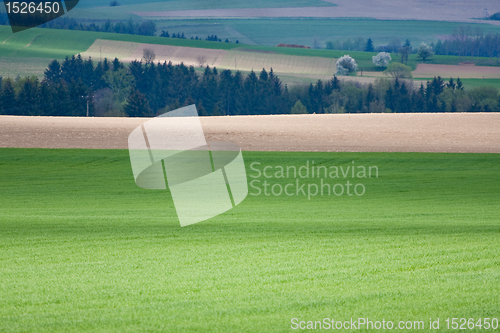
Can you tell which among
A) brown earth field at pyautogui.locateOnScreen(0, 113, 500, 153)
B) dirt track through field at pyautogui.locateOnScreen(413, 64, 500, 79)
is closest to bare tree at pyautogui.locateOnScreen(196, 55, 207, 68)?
dirt track through field at pyautogui.locateOnScreen(413, 64, 500, 79)

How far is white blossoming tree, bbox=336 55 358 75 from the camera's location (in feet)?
354

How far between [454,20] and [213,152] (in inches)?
6501

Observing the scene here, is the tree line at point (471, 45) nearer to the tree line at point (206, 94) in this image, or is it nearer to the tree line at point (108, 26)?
the tree line at point (206, 94)

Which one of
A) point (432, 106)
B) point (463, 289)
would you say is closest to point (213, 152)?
point (463, 289)

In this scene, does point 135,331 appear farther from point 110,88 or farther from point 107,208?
point 110,88

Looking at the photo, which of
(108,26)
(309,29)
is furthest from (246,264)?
(309,29)

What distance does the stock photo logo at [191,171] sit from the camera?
1513cm

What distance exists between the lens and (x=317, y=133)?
33250mm

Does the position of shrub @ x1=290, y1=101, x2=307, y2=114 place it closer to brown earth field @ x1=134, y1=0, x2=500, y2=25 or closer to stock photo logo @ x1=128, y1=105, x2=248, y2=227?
stock photo logo @ x1=128, y1=105, x2=248, y2=227

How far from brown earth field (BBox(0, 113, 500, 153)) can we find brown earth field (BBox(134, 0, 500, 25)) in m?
153

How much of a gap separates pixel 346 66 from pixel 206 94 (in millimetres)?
31261
